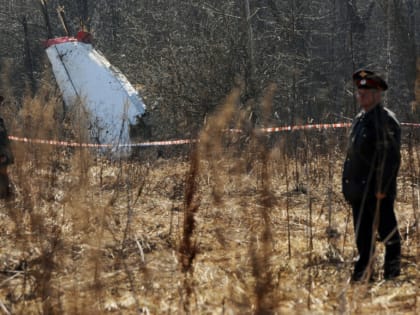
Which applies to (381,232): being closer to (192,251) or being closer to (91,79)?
(192,251)

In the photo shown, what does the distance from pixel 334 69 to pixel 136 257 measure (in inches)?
784

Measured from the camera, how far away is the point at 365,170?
366cm

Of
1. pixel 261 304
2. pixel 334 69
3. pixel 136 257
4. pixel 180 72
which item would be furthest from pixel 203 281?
pixel 334 69

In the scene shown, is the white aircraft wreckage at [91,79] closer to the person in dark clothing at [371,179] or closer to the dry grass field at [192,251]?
the dry grass field at [192,251]

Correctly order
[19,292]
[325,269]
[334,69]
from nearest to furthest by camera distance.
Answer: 1. [19,292]
2. [325,269]
3. [334,69]

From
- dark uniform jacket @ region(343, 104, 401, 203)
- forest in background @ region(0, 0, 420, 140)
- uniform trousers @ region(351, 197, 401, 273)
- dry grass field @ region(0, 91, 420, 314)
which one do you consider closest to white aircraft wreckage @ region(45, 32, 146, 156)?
forest in background @ region(0, 0, 420, 140)

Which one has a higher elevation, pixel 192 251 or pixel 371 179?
pixel 371 179

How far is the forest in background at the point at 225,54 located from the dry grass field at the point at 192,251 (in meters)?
1.14

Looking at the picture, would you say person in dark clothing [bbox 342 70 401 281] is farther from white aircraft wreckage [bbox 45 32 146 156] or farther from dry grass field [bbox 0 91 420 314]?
white aircraft wreckage [bbox 45 32 146 156]

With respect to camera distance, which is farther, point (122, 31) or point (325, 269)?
point (122, 31)

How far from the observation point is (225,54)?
12.5m

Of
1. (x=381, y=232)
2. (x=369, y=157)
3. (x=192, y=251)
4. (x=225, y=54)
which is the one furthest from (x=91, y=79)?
(x=192, y=251)

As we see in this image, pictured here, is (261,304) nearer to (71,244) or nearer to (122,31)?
(71,244)

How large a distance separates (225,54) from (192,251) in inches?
386
